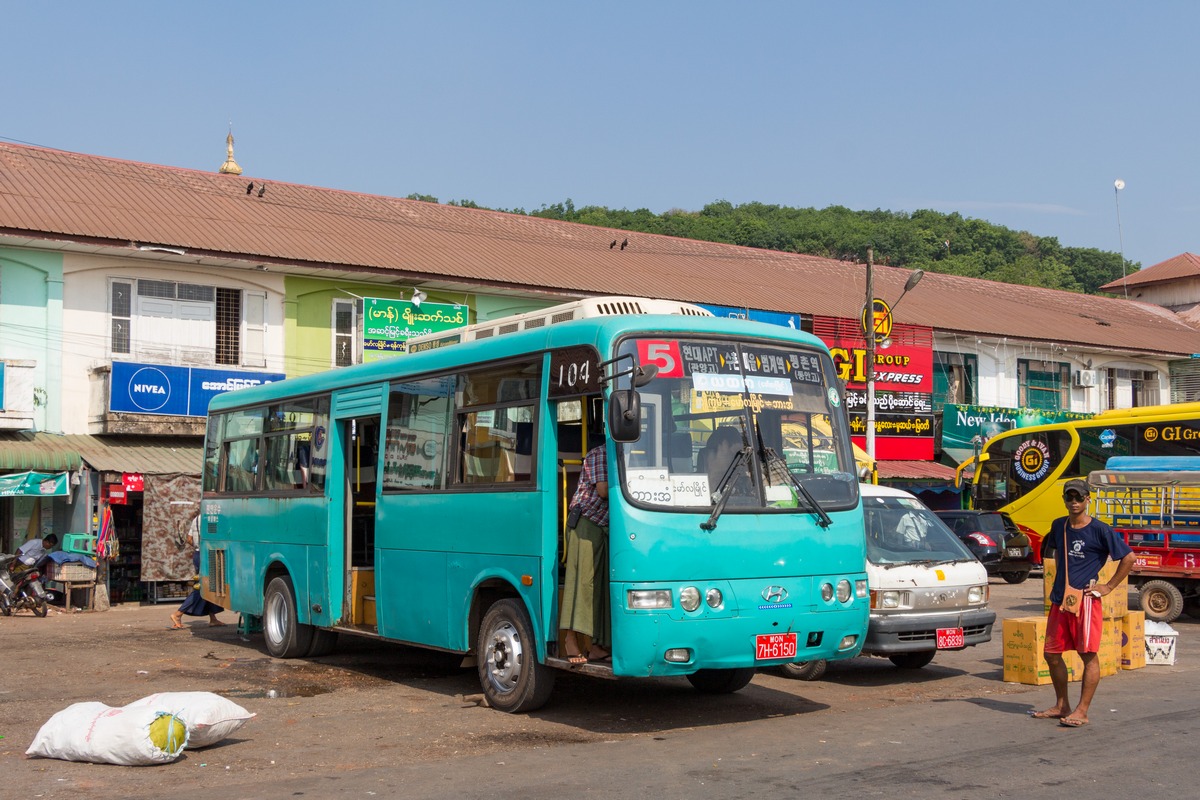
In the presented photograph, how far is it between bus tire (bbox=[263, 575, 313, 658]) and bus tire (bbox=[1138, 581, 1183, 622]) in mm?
11442

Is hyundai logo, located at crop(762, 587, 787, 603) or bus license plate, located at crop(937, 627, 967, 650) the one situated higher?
hyundai logo, located at crop(762, 587, 787, 603)

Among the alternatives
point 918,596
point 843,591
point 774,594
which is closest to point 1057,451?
point 918,596

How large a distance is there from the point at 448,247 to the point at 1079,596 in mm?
22976

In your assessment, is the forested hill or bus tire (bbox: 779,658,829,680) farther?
the forested hill

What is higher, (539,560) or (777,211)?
(777,211)

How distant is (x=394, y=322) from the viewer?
2684 cm

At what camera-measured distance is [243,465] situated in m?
15.3

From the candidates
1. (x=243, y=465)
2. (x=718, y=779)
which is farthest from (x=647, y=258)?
(x=718, y=779)

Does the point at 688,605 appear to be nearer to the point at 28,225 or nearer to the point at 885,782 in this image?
the point at 885,782

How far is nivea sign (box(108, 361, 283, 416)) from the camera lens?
920 inches

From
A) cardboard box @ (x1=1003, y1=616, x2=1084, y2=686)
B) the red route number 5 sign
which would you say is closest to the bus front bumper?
cardboard box @ (x1=1003, y1=616, x2=1084, y2=686)

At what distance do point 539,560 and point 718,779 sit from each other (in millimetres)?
2516

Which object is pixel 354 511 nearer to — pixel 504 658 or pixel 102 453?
pixel 504 658

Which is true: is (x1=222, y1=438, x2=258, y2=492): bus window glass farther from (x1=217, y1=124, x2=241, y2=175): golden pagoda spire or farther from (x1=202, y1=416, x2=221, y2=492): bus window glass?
(x1=217, y1=124, x2=241, y2=175): golden pagoda spire
